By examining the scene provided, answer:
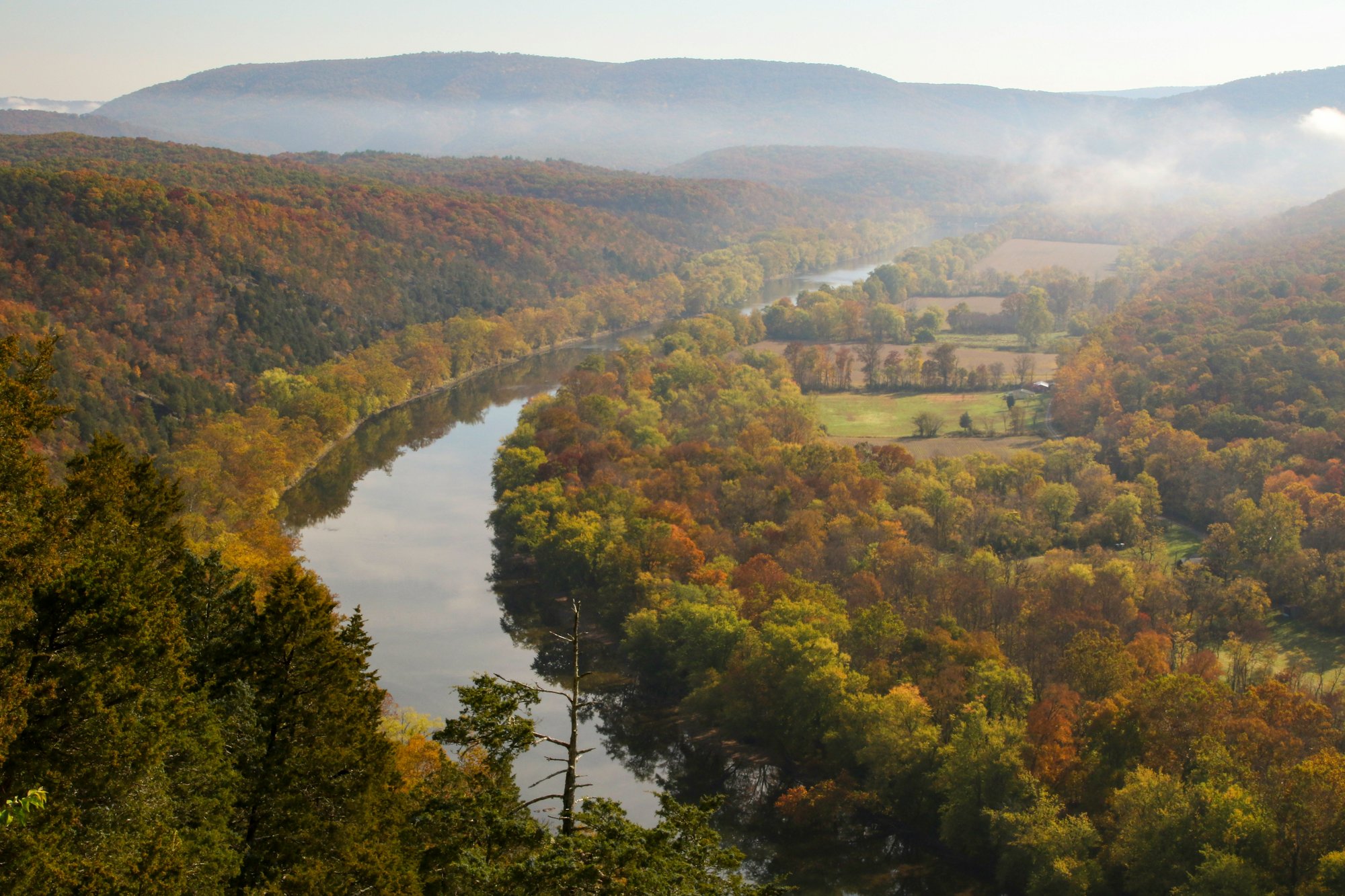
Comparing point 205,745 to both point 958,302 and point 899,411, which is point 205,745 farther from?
point 958,302

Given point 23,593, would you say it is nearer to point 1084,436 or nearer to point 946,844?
point 946,844

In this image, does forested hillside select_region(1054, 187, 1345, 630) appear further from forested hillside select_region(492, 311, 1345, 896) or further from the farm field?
the farm field

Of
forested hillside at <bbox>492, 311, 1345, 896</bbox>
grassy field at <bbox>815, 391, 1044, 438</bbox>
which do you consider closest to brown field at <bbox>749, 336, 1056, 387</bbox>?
grassy field at <bbox>815, 391, 1044, 438</bbox>

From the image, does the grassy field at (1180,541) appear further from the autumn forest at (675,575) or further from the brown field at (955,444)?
the brown field at (955,444)

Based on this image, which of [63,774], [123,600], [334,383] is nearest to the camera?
[63,774]

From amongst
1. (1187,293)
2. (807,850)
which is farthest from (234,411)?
(1187,293)

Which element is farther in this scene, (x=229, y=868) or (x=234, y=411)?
(x=234, y=411)
